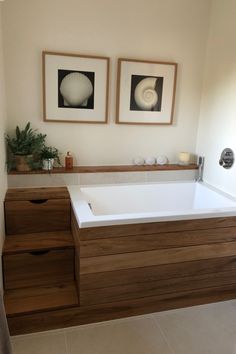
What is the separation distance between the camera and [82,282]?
1.86m

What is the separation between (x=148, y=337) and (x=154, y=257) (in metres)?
0.52

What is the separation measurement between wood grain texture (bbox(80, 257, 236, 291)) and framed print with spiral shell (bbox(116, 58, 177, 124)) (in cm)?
140

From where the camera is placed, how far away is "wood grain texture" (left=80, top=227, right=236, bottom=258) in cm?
183

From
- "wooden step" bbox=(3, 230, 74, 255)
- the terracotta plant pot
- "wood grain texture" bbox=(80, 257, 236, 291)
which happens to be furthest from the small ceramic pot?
"wood grain texture" bbox=(80, 257, 236, 291)

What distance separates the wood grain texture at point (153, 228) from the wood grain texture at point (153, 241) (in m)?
0.02

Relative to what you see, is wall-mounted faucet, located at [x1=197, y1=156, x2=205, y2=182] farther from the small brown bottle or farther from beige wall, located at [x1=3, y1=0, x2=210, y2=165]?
the small brown bottle

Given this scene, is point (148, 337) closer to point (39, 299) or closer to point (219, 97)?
point (39, 299)

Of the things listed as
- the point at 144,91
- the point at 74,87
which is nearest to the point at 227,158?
the point at 144,91

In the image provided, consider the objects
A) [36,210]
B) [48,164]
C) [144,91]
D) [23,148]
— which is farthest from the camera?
[144,91]

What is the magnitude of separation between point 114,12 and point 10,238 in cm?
211

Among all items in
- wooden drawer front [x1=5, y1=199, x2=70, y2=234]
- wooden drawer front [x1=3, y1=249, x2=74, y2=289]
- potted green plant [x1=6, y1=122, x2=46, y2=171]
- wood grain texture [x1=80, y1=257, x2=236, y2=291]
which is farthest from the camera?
potted green plant [x1=6, y1=122, x2=46, y2=171]

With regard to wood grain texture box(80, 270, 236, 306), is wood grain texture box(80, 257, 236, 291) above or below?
above

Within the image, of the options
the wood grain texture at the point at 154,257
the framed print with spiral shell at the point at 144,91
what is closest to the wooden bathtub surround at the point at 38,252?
the wood grain texture at the point at 154,257

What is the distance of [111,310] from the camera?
198 centimetres
